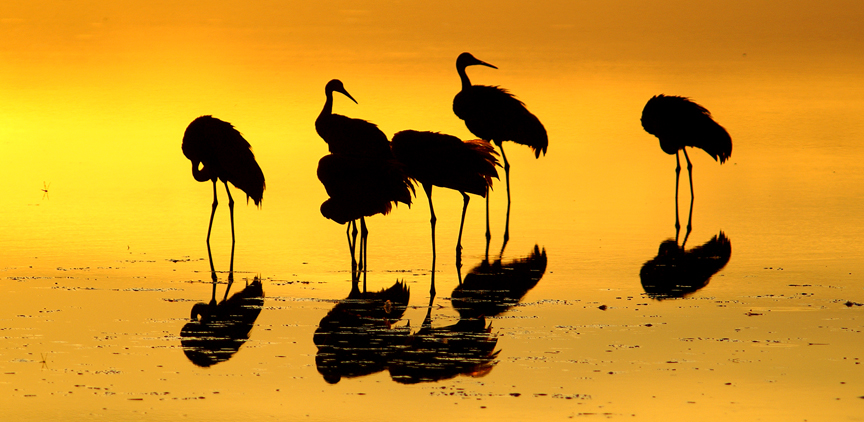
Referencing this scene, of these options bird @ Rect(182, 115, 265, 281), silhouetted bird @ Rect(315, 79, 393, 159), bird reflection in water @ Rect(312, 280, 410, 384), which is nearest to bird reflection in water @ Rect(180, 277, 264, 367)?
bird reflection in water @ Rect(312, 280, 410, 384)

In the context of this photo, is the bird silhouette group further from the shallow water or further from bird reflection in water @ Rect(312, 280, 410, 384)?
bird reflection in water @ Rect(312, 280, 410, 384)

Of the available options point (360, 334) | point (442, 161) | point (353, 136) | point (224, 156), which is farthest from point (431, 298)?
point (224, 156)

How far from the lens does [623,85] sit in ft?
77.0

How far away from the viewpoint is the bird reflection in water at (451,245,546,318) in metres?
9.87

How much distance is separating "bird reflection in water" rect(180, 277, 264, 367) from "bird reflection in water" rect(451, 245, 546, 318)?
1.67 m

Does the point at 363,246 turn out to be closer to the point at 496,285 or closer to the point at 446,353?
the point at 496,285

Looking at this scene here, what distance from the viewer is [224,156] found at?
13195mm

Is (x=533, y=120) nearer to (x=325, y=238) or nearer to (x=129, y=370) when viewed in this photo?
(x=325, y=238)

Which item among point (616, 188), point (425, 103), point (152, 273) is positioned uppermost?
point (425, 103)

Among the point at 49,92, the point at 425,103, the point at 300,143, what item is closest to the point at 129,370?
the point at 300,143

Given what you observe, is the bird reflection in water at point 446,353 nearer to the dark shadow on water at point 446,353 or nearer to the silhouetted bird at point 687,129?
the dark shadow on water at point 446,353

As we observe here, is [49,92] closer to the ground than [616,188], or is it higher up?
higher up

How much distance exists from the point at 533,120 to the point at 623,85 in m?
7.68

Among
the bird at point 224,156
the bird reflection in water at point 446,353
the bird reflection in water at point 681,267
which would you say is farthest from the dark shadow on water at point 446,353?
the bird at point 224,156
